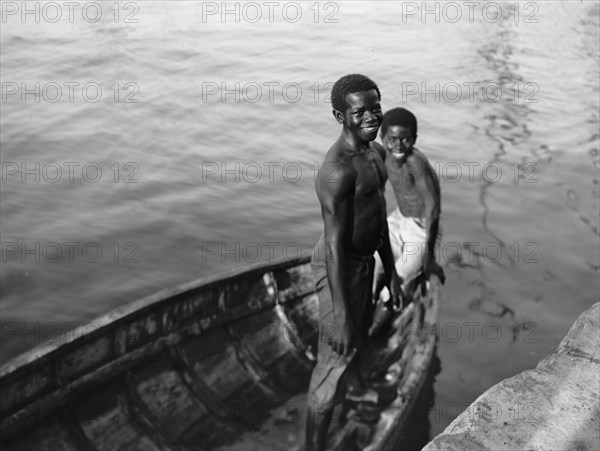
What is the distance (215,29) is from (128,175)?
11.8 meters

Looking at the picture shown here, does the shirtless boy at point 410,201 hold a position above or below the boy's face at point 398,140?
below

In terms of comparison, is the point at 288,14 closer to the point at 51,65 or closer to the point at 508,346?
the point at 51,65

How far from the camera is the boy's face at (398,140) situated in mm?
5121

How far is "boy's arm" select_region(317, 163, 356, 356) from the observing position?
11.2 feet

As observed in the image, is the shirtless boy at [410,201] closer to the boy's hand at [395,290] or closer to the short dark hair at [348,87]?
the boy's hand at [395,290]

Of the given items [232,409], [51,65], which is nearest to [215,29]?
[51,65]

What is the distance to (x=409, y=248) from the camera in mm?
5480

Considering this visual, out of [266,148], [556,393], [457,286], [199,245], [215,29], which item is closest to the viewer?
[556,393]

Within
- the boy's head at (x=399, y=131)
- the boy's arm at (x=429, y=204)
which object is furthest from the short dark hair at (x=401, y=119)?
the boy's arm at (x=429, y=204)

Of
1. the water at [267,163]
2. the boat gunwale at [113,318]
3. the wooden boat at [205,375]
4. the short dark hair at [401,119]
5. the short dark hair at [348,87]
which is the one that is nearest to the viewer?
the short dark hair at [348,87]

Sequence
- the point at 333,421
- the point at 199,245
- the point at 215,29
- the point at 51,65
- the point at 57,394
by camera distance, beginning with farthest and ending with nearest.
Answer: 1. the point at 215,29
2. the point at 51,65
3. the point at 199,245
4. the point at 333,421
5. the point at 57,394

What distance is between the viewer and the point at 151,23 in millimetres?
20734

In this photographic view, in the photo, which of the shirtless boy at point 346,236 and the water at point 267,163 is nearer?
the shirtless boy at point 346,236

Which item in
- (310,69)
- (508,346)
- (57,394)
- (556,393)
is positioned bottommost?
(508,346)
